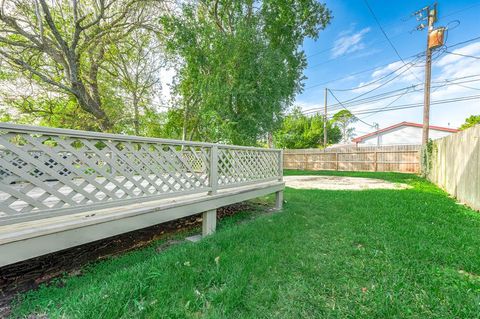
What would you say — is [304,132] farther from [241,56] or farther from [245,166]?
[245,166]

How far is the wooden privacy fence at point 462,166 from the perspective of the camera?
13.4 ft

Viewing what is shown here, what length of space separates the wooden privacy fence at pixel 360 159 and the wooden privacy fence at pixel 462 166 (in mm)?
5485

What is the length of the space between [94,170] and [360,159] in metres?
15.4

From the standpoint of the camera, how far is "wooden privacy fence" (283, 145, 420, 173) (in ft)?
39.3

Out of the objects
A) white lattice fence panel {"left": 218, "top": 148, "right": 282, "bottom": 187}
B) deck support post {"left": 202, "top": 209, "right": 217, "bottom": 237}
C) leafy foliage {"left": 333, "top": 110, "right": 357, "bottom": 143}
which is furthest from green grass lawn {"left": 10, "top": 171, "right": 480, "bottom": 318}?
leafy foliage {"left": 333, "top": 110, "right": 357, "bottom": 143}

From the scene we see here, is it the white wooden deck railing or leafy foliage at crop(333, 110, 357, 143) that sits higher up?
leafy foliage at crop(333, 110, 357, 143)

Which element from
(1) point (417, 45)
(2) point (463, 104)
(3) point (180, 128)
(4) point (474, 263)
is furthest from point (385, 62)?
(4) point (474, 263)

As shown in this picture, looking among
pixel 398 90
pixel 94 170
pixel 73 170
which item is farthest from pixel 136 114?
pixel 398 90

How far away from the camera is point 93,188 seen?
234 cm

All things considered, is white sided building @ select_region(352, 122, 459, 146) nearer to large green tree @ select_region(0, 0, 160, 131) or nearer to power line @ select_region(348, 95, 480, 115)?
power line @ select_region(348, 95, 480, 115)

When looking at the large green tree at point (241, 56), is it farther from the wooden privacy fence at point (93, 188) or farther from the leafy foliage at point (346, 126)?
the leafy foliage at point (346, 126)

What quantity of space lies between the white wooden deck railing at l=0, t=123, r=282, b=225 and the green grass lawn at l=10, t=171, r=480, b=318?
664 mm

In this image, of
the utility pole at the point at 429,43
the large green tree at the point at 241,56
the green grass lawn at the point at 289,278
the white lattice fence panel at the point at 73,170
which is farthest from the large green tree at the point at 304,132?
the white lattice fence panel at the point at 73,170

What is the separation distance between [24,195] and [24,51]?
→ 8.38 metres
